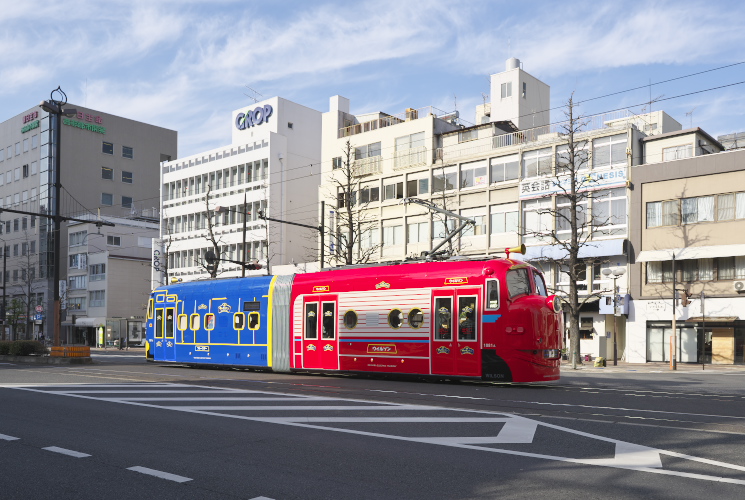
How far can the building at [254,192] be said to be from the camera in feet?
217

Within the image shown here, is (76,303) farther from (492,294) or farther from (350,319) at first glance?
(492,294)

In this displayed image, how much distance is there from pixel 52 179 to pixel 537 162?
62302 mm

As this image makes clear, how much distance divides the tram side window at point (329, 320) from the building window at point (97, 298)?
6166cm

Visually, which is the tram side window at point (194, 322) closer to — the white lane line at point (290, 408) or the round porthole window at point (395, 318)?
the round porthole window at point (395, 318)

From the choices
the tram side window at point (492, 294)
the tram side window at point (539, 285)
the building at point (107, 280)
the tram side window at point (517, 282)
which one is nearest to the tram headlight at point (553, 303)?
the tram side window at point (539, 285)

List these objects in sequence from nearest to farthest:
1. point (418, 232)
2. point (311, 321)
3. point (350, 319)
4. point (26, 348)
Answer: point (350, 319), point (311, 321), point (26, 348), point (418, 232)

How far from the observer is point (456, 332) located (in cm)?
1844

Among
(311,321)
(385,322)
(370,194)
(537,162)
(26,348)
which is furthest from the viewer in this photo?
(370,194)

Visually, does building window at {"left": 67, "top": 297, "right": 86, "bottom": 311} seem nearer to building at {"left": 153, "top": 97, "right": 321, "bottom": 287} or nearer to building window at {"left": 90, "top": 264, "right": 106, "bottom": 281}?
building window at {"left": 90, "top": 264, "right": 106, "bottom": 281}

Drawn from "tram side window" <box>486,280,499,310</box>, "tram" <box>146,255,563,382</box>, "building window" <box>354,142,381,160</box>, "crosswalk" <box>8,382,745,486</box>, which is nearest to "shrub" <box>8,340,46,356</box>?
"tram" <box>146,255,563,382</box>

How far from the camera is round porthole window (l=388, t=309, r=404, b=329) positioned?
19.7 m

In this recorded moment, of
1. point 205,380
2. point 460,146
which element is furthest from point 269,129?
point 205,380

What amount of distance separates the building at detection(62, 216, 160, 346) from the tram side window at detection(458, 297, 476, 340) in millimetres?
61572

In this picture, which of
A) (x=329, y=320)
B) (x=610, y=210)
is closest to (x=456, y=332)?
(x=329, y=320)
